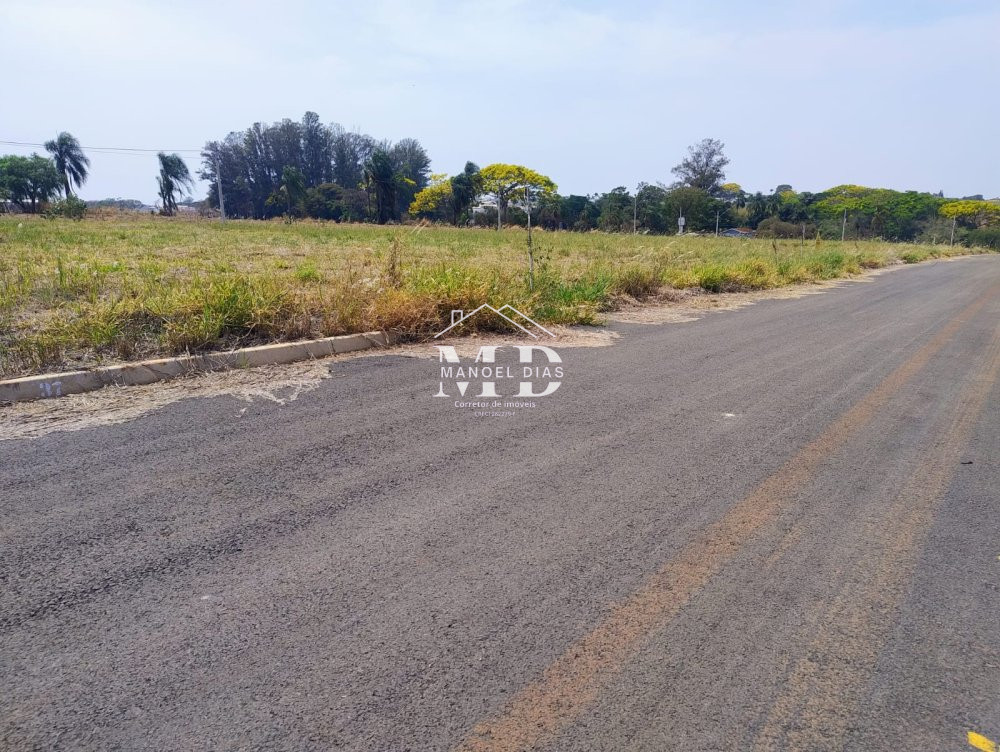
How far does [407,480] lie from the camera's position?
3.45 m

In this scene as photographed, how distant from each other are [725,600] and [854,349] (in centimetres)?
621

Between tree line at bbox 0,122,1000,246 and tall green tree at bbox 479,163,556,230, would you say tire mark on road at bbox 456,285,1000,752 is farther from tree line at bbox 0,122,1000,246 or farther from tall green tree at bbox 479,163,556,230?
tall green tree at bbox 479,163,556,230

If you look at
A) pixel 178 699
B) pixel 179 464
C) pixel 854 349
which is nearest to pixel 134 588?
pixel 178 699

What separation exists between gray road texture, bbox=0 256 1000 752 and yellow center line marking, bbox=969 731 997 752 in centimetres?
3

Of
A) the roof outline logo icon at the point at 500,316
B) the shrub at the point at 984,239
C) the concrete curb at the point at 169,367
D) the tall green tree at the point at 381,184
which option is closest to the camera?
the concrete curb at the point at 169,367

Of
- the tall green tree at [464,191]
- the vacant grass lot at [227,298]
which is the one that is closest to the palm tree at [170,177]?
the tall green tree at [464,191]

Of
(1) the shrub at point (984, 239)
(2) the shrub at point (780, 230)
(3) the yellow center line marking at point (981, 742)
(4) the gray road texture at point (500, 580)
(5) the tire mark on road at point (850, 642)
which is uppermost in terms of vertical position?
(2) the shrub at point (780, 230)

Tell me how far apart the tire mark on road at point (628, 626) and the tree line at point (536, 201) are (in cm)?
4948

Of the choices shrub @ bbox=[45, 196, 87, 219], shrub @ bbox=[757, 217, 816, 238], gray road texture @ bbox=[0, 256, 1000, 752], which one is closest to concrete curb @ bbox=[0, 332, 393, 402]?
gray road texture @ bbox=[0, 256, 1000, 752]

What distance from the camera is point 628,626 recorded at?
2230 mm

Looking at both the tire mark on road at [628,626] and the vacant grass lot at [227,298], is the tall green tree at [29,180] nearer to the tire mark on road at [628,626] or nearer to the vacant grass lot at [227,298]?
the vacant grass lot at [227,298]

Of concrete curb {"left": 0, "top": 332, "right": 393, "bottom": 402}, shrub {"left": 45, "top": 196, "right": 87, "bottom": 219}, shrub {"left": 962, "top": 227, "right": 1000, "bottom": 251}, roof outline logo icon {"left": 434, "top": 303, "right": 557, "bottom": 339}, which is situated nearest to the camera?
concrete curb {"left": 0, "top": 332, "right": 393, "bottom": 402}

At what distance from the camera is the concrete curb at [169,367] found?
15.2ft

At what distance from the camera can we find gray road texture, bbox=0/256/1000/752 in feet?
5.97
